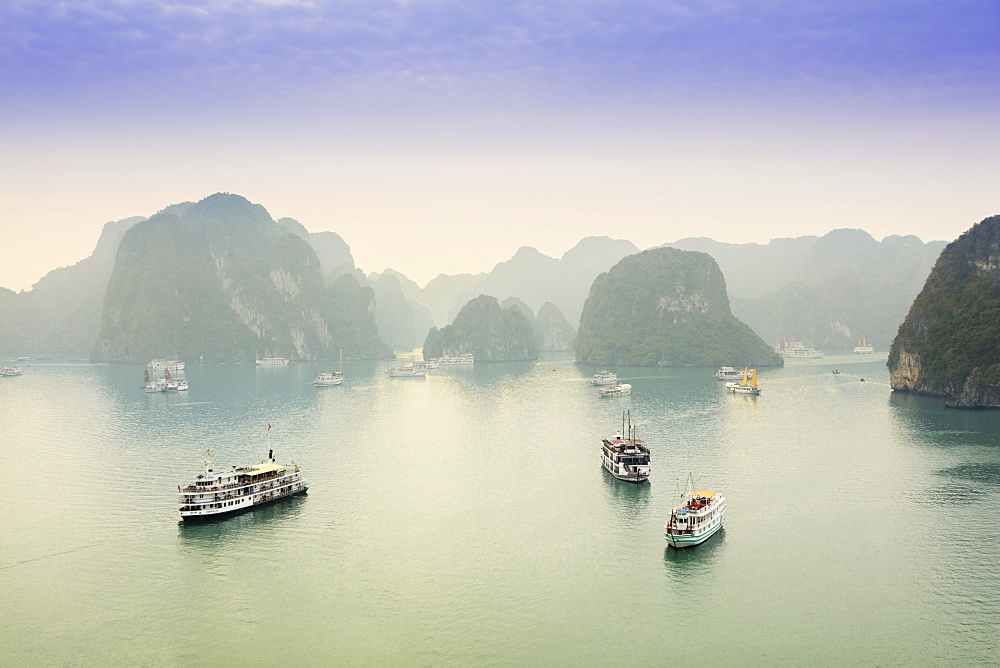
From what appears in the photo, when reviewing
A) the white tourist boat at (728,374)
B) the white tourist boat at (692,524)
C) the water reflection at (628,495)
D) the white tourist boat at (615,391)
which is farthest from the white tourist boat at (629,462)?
the white tourist boat at (728,374)

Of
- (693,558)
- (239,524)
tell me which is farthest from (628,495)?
(239,524)

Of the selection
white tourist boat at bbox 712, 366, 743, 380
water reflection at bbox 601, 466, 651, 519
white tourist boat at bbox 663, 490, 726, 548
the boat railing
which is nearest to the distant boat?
white tourist boat at bbox 663, 490, 726, 548

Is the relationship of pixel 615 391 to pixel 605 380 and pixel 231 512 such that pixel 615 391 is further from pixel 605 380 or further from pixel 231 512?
pixel 231 512

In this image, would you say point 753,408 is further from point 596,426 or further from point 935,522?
point 935,522

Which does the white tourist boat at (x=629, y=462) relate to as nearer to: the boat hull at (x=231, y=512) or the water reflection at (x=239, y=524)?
the water reflection at (x=239, y=524)

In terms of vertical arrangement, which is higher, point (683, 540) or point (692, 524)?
point (692, 524)

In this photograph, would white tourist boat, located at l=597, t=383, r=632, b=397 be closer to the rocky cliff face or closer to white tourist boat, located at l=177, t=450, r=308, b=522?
the rocky cliff face
